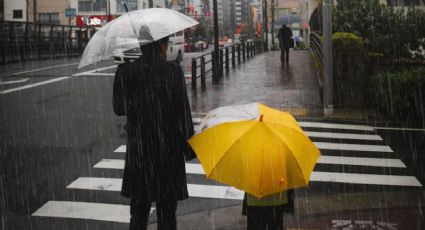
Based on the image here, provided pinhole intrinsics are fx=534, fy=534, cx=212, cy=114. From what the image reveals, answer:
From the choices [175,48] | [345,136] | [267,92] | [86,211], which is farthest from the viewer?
[175,48]

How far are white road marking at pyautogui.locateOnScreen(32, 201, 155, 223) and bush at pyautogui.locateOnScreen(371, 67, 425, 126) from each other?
749 cm

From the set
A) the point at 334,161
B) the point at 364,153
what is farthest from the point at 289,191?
the point at 364,153

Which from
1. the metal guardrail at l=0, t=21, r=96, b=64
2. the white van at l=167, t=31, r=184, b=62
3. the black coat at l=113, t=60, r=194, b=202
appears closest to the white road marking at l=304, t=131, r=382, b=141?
the black coat at l=113, t=60, r=194, b=202

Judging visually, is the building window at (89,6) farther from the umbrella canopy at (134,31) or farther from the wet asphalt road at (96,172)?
the umbrella canopy at (134,31)

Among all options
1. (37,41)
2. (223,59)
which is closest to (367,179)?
(223,59)

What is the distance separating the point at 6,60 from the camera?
25.3 metres

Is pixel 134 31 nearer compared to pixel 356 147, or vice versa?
pixel 134 31

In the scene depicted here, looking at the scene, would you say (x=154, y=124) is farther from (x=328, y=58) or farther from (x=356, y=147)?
(x=328, y=58)

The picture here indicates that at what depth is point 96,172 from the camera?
7590 mm

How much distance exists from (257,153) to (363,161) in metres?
5.65

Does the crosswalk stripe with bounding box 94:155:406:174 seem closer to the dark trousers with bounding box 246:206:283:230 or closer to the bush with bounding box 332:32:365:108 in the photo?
the dark trousers with bounding box 246:206:283:230

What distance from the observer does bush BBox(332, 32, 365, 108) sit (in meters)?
12.8

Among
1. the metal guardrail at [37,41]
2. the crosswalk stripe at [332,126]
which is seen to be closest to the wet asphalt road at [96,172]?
the crosswalk stripe at [332,126]

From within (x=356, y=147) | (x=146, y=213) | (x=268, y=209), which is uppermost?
(x=268, y=209)
